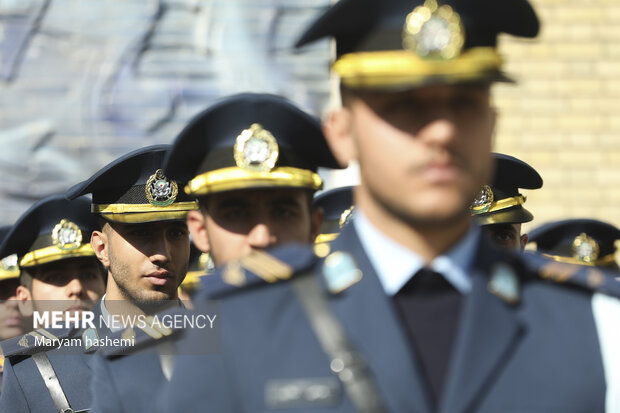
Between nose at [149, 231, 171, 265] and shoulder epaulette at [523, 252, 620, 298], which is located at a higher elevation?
shoulder epaulette at [523, 252, 620, 298]

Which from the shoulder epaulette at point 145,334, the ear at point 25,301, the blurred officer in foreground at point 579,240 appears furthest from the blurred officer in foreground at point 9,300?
the blurred officer in foreground at point 579,240

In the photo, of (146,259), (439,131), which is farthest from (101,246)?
(439,131)

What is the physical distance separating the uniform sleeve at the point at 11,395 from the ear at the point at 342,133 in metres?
3.43

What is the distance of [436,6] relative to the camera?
87.1 inches

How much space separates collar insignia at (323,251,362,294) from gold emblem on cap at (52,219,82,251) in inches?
166

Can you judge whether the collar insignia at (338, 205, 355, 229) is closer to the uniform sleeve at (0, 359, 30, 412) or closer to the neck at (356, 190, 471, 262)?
the uniform sleeve at (0, 359, 30, 412)

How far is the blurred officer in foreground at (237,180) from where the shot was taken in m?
3.85

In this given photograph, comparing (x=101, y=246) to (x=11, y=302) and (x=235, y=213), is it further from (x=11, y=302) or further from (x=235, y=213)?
(x=11, y=302)

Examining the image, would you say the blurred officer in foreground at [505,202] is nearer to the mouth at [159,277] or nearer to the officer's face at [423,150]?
the mouth at [159,277]

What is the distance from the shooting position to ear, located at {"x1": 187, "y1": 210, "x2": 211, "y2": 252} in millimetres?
3943

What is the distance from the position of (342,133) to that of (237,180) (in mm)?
1653

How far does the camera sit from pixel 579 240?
24.3 ft

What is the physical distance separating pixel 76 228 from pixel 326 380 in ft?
14.6

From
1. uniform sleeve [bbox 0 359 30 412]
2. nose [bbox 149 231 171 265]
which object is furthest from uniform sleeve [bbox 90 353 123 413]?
uniform sleeve [bbox 0 359 30 412]
